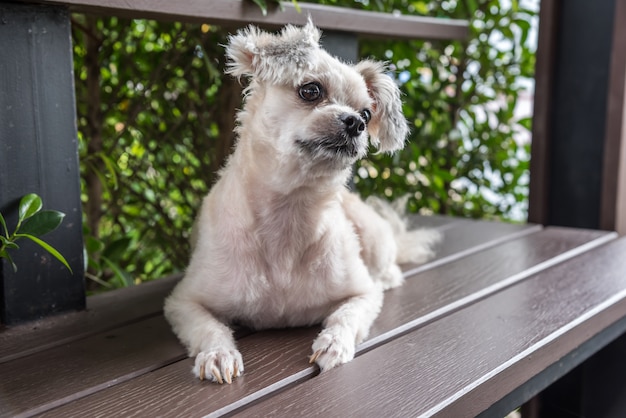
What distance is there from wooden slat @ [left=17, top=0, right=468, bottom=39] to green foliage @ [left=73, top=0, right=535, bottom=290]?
8.2 inches

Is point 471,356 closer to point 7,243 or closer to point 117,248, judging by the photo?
point 7,243

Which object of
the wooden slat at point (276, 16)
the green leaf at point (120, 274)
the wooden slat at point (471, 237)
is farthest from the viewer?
the wooden slat at point (471, 237)

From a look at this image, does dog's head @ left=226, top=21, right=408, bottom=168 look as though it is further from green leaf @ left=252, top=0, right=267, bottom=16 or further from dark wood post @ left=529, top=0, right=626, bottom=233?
dark wood post @ left=529, top=0, right=626, bottom=233

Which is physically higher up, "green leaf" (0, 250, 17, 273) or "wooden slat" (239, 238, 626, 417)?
"green leaf" (0, 250, 17, 273)

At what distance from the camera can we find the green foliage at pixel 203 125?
7.21 feet

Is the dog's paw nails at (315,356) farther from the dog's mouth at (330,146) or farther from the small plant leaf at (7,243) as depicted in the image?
the small plant leaf at (7,243)

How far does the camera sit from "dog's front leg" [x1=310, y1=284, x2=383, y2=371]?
125 centimetres

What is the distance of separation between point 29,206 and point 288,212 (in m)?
0.52

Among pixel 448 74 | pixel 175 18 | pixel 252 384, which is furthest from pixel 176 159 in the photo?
pixel 252 384

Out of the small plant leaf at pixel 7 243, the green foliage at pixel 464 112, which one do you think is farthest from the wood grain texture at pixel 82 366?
the green foliage at pixel 464 112

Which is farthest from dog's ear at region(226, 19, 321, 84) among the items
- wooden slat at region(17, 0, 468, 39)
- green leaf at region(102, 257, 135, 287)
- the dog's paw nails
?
green leaf at region(102, 257, 135, 287)

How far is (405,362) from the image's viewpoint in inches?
50.0

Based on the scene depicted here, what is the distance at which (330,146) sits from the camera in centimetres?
124

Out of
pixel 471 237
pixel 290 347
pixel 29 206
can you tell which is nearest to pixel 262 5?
pixel 29 206
